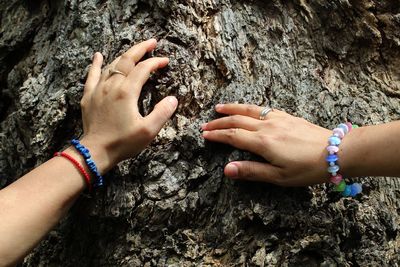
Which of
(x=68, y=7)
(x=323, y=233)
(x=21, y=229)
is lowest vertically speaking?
(x=323, y=233)

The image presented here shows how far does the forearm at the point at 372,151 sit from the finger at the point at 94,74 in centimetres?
92

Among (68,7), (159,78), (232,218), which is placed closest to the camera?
(232,218)

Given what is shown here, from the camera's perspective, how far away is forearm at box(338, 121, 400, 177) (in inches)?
63.4

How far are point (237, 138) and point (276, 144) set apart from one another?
14 cm

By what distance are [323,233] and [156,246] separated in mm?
574

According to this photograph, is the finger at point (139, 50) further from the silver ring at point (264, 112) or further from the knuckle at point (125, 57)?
the silver ring at point (264, 112)

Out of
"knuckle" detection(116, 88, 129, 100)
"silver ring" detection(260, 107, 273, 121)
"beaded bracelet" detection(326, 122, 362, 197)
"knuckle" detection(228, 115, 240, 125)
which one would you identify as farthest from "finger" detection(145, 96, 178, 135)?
"beaded bracelet" detection(326, 122, 362, 197)

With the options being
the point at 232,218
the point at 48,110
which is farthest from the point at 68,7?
the point at 232,218

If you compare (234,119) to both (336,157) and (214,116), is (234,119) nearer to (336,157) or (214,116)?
(214,116)

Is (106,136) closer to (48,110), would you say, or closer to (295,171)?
(48,110)

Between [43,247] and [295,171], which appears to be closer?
[295,171]

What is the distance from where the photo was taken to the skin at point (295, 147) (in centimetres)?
164

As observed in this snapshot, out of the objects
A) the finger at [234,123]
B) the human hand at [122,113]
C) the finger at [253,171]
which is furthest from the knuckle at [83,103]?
the finger at [253,171]

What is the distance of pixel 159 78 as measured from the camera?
6.36ft
